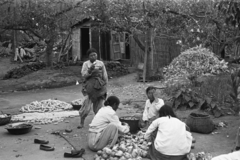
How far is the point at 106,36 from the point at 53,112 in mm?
12980

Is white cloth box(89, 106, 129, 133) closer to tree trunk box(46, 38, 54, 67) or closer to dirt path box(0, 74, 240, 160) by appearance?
dirt path box(0, 74, 240, 160)

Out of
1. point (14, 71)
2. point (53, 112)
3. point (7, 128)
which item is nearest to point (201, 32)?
point (53, 112)

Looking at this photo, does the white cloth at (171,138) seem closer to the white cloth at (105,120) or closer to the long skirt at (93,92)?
the white cloth at (105,120)

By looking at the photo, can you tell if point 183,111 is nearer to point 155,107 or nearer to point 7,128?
point 155,107

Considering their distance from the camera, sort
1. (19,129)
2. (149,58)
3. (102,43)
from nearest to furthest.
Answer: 1. (19,129)
2. (149,58)
3. (102,43)

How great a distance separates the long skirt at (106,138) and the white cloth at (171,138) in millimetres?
1023

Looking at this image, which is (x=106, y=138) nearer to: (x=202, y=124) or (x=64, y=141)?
(x=64, y=141)

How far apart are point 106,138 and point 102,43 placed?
54.9ft

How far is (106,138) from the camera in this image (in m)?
6.24

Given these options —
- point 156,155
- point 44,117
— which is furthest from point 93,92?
point 156,155

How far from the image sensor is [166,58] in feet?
58.1

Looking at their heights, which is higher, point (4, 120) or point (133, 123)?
point (133, 123)

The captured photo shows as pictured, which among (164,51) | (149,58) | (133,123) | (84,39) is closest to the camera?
(133,123)

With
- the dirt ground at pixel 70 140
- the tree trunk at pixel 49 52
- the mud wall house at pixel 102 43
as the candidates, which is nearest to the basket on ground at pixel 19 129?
the dirt ground at pixel 70 140
